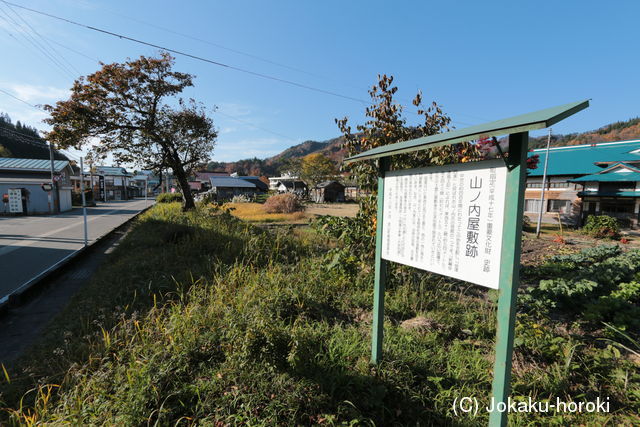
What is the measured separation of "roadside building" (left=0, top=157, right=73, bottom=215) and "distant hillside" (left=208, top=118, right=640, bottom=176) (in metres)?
23.0

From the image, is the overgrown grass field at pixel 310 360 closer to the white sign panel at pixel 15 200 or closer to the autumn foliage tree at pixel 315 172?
Answer: the white sign panel at pixel 15 200

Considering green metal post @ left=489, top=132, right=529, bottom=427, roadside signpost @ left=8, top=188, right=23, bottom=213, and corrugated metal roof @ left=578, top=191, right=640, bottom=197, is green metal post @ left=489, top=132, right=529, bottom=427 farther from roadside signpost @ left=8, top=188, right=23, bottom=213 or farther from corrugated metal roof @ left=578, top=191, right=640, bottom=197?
roadside signpost @ left=8, top=188, right=23, bottom=213

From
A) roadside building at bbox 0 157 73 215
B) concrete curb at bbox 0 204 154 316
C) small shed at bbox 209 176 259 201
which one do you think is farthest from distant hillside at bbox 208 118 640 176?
roadside building at bbox 0 157 73 215

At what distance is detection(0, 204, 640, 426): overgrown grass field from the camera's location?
85.0 inches

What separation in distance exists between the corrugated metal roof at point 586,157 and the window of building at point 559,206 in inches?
75.0

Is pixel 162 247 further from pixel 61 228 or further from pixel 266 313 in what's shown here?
pixel 61 228

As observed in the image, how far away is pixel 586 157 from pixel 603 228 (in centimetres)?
955

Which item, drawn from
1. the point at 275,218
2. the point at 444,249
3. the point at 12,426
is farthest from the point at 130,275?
the point at 275,218

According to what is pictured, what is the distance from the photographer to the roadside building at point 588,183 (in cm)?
1554

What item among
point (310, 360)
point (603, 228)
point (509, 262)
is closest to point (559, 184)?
point (603, 228)

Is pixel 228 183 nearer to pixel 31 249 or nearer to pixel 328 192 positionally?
pixel 328 192

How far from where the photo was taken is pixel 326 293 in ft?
13.7

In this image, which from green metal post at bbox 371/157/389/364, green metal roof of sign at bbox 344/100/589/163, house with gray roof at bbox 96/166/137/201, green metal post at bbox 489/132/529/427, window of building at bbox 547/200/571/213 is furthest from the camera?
house with gray roof at bbox 96/166/137/201

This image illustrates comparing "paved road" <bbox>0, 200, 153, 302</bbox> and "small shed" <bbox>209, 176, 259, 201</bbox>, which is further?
"small shed" <bbox>209, 176, 259, 201</bbox>
